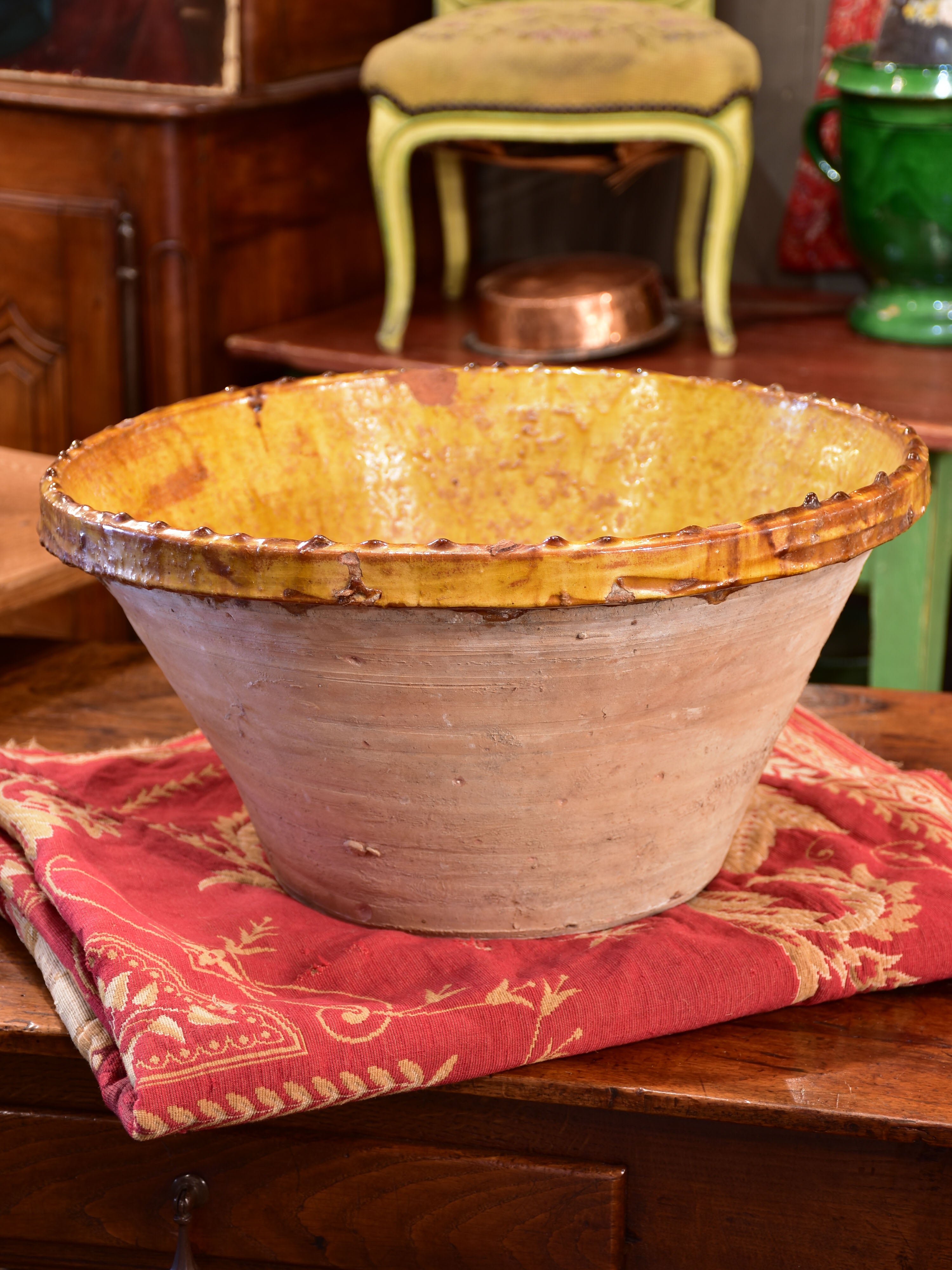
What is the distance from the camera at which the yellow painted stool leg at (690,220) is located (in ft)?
7.21

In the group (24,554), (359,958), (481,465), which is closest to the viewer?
(359,958)

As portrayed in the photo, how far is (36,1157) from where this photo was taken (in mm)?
709

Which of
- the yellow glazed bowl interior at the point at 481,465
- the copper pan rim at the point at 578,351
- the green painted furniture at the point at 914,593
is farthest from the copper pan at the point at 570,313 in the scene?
the yellow glazed bowl interior at the point at 481,465

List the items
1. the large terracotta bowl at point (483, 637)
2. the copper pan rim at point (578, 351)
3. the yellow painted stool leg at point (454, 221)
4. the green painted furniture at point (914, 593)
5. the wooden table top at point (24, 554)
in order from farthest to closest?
1. the yellow painted stool leg at point (454, 221)
2. the copper pan rim at point (578, 351)
3. the green painted furniture at point (914, 593)
4. the wooden table top at point (24, 554)
5. the large terracotta bowl at point (483, 637)

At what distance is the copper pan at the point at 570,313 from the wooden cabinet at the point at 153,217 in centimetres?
33

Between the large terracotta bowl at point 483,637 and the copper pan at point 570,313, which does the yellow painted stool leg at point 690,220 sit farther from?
the large terracotta bowl at point 483,637

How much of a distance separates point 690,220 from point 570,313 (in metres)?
0.47

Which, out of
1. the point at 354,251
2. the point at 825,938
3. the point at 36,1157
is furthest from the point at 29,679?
the point at 354,251

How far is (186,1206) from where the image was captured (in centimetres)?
68

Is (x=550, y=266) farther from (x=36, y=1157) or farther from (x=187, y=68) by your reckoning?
(x=36, y=1157)

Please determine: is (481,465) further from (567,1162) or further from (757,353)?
(757,353)

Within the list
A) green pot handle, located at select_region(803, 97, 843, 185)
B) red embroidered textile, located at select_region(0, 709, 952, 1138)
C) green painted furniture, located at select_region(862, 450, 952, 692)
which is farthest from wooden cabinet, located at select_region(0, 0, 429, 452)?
red embroidered textile, located at select_region(0, 709, 952, 1138)

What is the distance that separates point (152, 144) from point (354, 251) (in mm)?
466

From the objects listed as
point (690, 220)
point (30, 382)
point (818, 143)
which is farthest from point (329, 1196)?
point (690, 220)
